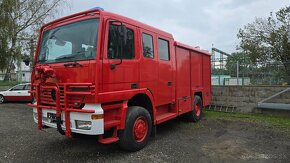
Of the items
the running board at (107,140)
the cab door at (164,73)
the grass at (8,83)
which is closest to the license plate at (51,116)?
the running board at (107,140)

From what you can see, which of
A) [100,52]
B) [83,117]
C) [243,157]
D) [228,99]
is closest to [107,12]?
[100,52]

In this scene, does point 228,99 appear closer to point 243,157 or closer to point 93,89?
point 243,157

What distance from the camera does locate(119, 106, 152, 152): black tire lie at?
5043mm

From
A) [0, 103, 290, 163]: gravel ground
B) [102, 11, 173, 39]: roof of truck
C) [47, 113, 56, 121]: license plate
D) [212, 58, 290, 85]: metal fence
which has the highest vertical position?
[102, 11, 173, 39]: roof of truck

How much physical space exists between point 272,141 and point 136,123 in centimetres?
346

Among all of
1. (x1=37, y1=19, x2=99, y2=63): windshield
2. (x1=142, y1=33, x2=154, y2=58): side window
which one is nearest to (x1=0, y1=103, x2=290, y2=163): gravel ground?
(x1=37, y1=19, x2=99, y2=63): windshield

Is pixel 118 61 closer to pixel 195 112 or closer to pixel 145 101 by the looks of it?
pixel 145 101

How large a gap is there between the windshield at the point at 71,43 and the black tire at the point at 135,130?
4.79ft

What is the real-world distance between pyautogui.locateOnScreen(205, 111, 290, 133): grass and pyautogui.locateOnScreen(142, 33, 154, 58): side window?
4597 millimetres

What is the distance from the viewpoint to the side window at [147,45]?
5.76 meters

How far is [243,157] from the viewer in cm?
511

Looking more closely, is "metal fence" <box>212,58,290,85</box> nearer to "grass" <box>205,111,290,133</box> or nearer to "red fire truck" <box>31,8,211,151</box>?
"grass" <box>205,111,290,133</box>

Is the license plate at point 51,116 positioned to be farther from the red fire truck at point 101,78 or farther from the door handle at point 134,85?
the door handle at point 134,85

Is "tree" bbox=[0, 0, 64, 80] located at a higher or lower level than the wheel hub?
higher
